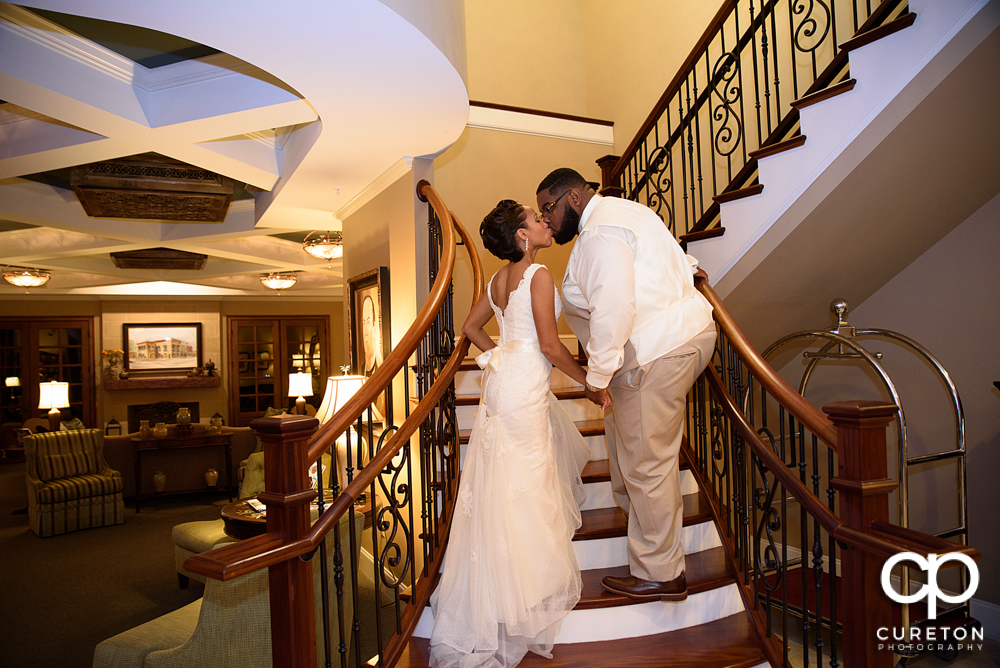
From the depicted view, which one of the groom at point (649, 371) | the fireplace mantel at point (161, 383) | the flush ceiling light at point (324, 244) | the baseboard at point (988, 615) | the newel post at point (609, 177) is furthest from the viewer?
the fireplace mantel at point (161, 383)

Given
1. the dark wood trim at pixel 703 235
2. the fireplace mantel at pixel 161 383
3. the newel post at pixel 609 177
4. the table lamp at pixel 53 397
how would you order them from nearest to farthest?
the dark wood trim at pixel 703 235 → the newel post at pixel 609 177 → the table lamp at pixel 53 397 → the fireplace mantel at pixel 161 383

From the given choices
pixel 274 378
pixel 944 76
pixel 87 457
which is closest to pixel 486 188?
pixel 944 76

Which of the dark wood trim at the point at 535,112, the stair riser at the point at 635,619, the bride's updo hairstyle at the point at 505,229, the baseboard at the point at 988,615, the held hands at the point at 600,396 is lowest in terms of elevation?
the baseboard at the point at 988,615

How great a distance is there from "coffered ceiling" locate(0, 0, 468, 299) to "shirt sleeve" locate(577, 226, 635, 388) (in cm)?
121

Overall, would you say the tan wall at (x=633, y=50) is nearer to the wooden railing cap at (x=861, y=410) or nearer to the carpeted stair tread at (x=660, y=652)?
the wooden railing cap at (x=861, y=410)

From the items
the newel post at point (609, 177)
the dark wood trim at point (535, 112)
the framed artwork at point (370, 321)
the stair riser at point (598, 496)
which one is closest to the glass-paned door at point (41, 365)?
the framed artwork at point (370, 321)

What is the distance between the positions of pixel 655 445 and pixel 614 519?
0.75 metres

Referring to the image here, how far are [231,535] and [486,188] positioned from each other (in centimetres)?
357

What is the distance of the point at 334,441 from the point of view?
2018mm

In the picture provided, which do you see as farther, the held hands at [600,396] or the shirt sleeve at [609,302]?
the held hands at [600,396]

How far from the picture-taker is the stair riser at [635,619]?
251cm

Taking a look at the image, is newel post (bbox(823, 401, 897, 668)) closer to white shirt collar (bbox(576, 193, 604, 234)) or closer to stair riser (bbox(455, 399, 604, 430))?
white shirt collar (bbox(576, 193, 604, 234))

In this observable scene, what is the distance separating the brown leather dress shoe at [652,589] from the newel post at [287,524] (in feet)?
4.04

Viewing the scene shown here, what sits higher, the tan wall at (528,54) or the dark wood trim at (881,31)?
the tan wall at (528,54)
